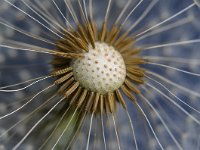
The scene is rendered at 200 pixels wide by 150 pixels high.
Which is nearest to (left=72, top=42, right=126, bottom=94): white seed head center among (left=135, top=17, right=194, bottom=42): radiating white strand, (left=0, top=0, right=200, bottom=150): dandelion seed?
(left=0, top=0, right=200, bottom=150): dandelion seed

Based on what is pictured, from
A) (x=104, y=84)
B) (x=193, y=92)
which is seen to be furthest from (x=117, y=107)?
(x=193, y=92)

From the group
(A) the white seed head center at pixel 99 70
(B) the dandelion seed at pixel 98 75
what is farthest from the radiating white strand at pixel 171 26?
(A) the white seed head center at pixel 99 70

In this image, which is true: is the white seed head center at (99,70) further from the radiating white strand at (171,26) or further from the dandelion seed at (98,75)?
the radiating white strand at (171,26)

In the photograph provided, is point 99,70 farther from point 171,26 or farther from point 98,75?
point 171,26

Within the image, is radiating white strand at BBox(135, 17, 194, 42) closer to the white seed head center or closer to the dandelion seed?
the dandelion seed

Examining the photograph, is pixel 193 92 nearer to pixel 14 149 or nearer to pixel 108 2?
pixel 108 2

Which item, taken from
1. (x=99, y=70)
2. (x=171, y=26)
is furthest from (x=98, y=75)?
(x=171, y=26)

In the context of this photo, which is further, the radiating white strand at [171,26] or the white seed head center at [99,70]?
the radiating white strand at [171,26]
